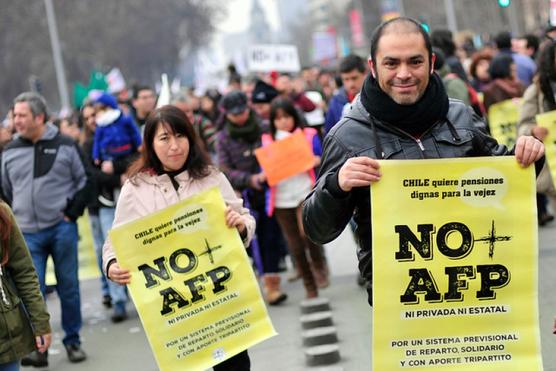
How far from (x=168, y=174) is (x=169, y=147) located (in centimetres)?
16

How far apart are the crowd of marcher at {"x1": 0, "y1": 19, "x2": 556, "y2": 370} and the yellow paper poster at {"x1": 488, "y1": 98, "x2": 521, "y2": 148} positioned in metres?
0.12

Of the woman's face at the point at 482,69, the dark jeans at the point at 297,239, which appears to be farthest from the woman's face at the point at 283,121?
the woman's face at the point at 482,69

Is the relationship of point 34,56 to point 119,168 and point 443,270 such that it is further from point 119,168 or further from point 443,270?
point 443,270

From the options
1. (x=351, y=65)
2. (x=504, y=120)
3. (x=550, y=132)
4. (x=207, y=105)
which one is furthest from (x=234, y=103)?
(x=207, y=105)

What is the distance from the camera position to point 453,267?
12.7 feet

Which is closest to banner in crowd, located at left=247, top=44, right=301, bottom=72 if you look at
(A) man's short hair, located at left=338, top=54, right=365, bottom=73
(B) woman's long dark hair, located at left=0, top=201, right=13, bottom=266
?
(A) man's short hair, located at left=338, top=54, right=365, bottom=73

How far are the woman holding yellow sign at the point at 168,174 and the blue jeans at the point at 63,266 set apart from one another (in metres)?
3.33

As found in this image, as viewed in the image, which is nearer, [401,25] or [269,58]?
[401,25]

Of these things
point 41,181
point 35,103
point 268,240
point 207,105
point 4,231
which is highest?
point 35,103

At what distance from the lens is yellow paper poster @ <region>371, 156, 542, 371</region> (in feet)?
12.6

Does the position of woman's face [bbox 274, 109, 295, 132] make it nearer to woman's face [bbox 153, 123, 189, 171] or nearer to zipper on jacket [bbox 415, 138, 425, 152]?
woman's face [bbox 153, 123, 189, 171]

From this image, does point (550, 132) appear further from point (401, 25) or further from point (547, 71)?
point (401, 25)

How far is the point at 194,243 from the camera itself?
516 centimetres

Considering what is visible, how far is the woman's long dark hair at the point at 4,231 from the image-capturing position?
5391 mm
